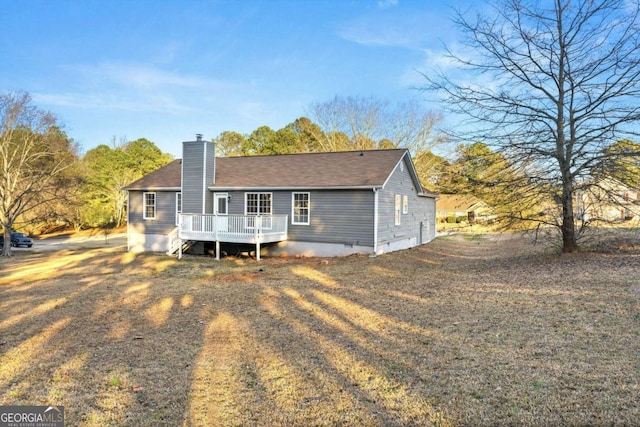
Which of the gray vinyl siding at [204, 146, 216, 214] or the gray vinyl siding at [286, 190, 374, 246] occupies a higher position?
the gray vinyl siding at [204, 146, 216, 214]

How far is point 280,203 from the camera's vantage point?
17750 mm

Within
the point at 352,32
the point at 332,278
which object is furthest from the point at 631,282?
the point at 352,32

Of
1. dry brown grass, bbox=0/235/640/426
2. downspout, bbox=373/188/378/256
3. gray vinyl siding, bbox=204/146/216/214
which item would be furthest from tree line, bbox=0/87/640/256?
dry brown grass, bbox=0/235/640/426

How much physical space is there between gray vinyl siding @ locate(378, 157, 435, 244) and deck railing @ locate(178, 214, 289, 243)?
14.0ft

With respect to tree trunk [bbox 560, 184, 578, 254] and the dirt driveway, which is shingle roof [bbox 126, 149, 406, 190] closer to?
tree trunk [bbox 560, 184, 578, 254]

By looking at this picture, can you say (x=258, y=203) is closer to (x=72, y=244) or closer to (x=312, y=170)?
(x=312, y=170)

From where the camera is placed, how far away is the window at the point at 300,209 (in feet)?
56.9

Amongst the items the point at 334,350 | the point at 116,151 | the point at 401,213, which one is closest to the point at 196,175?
the point at 401,213

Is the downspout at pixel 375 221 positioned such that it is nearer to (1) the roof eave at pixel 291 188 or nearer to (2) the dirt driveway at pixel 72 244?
(1) the roof eave at pixel 291 188

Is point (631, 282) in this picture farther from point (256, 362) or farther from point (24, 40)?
point (24, 40)

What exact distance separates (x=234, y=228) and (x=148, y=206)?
657 centimetres

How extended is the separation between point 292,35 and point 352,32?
9.91 feet

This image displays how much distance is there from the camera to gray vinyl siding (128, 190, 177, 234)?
1977 cm

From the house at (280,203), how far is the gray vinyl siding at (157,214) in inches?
2.0
